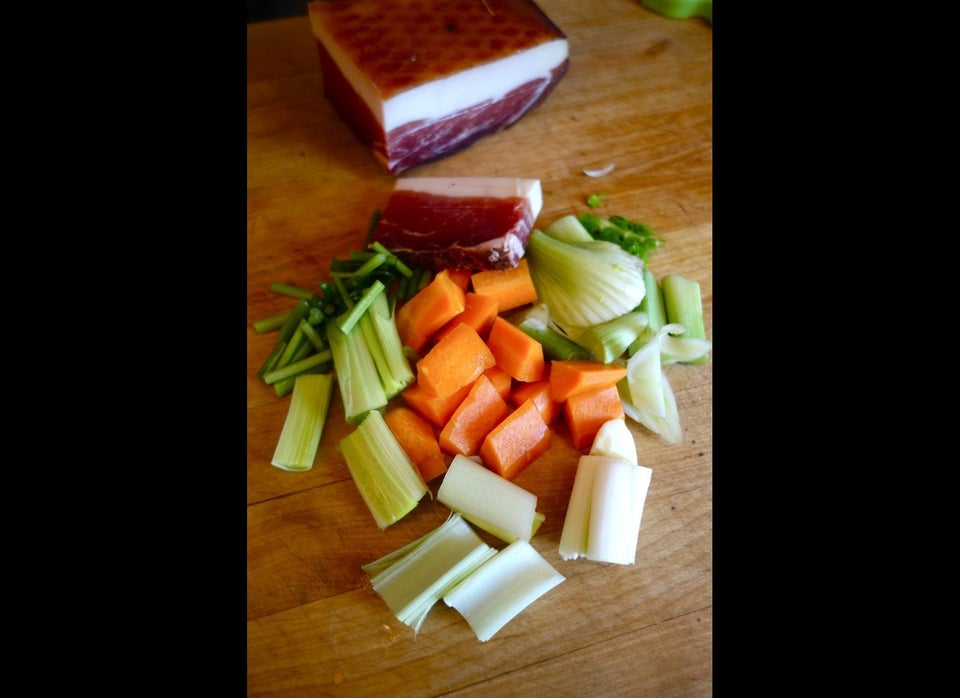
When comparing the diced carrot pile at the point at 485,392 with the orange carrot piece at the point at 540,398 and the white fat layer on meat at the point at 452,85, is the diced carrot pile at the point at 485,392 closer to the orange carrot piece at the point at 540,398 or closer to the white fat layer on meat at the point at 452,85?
the orange carrot piece at the point at 540,398

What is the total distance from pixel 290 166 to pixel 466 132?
0.70 meters

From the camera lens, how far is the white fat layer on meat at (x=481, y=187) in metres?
2.71

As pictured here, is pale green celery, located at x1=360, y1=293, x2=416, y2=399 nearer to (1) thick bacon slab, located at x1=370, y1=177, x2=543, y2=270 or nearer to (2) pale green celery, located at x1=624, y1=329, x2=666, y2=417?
(1) thick bacon slab, located at x1=370, y1=177, x2=543, y2=270

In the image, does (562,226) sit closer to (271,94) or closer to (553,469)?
(553,469)

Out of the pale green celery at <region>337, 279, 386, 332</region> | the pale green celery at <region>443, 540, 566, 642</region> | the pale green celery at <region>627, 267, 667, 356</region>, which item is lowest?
the pale green celery at <region>443, 540, 566, 642</region>

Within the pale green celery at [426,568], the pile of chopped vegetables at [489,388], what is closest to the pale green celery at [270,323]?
the pile of chopped vegetables at [489,388]

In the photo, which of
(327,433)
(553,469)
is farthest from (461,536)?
(327,433)

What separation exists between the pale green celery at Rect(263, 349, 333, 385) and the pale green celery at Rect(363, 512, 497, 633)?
0.68 metres

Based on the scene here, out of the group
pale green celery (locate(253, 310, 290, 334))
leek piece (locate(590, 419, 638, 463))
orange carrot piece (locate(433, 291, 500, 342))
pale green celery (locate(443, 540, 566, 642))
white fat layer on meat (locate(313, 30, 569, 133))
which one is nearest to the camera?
pale green celery (locate(443, 540, 566, 642))

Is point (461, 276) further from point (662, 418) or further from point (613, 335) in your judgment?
point (662, 418)

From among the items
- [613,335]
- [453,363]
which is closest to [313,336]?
[453,363]

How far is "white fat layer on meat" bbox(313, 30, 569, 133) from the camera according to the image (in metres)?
2.85

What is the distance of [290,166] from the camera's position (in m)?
3.06

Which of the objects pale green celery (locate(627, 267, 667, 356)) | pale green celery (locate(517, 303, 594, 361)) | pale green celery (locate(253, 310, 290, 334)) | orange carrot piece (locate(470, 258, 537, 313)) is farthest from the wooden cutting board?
orange carrot piece (locate(470, 258, 537, 313))
